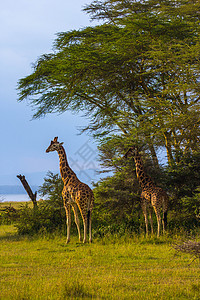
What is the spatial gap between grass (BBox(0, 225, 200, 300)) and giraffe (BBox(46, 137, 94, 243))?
2.77ft

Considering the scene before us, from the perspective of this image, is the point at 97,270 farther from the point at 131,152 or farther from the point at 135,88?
the point at 135,88

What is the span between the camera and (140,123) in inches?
619

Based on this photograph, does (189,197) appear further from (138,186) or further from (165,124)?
(165,124)

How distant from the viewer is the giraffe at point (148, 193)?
40.5 feet

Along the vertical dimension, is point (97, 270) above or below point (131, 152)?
below

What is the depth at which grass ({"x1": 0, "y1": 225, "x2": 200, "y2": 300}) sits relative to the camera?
20.7 feet

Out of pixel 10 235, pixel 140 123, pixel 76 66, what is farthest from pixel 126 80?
pixel 10 235

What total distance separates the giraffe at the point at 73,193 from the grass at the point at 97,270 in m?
0.84

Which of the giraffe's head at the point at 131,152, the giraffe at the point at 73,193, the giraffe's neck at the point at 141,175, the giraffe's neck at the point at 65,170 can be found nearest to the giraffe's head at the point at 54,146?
the giraffe at the point at 73,193

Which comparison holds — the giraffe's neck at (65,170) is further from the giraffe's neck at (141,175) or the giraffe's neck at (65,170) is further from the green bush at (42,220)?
the green bush at (42,220)

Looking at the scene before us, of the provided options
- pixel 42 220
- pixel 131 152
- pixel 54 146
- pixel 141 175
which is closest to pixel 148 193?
pixel 141 175

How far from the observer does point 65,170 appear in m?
12.8

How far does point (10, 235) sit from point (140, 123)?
6.68m

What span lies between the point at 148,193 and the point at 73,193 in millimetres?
2454
